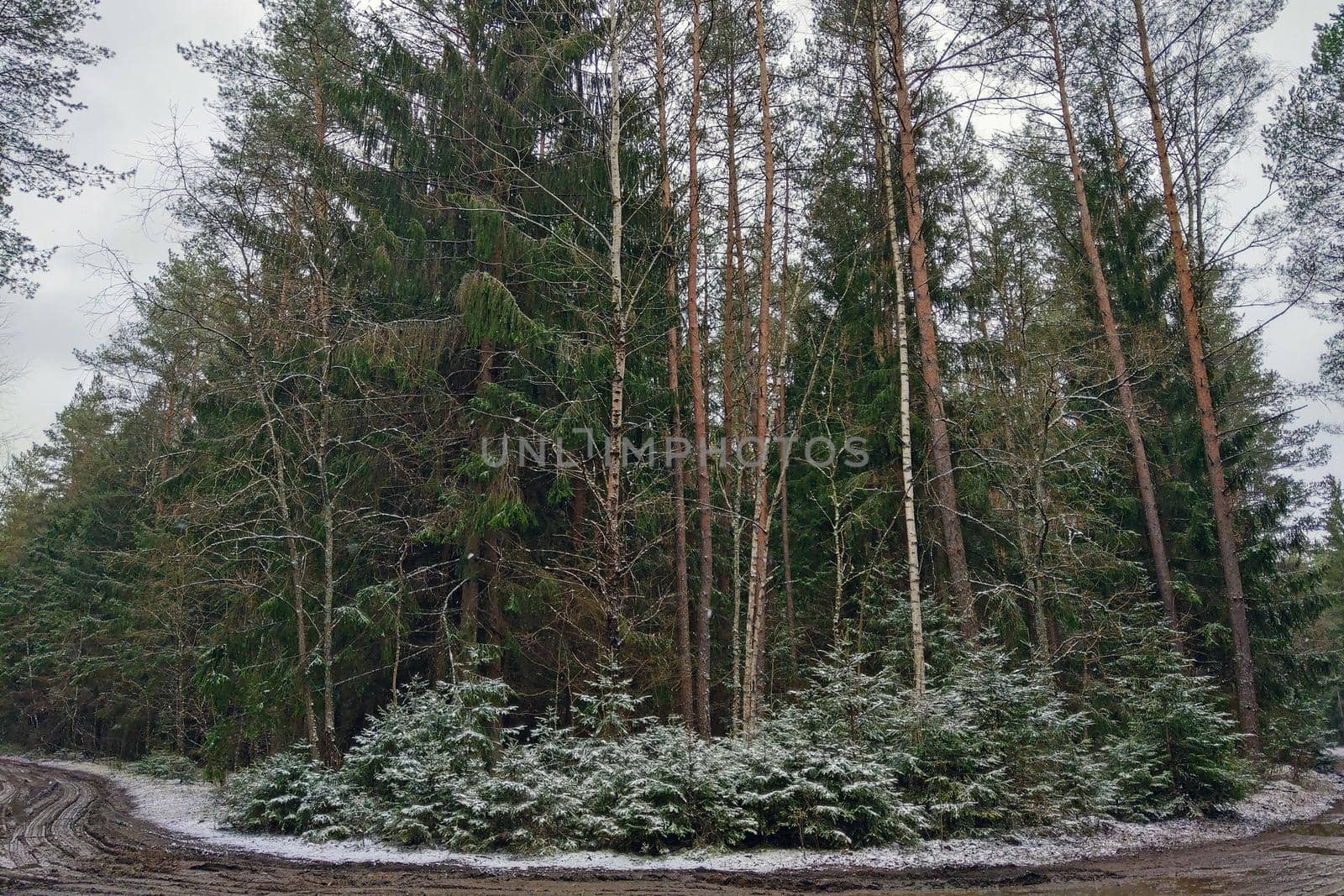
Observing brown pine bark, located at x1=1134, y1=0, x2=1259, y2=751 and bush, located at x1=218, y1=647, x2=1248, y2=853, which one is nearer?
bush, located at x1=218, y1=647, x2=1248, y2=853

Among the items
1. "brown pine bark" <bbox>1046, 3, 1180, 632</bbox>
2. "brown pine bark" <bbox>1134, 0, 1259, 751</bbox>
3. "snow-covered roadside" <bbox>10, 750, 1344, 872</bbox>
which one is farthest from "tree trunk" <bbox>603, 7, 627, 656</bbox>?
"brown pine bark" <bbox>1134, 0, 1259, 751</bbox>

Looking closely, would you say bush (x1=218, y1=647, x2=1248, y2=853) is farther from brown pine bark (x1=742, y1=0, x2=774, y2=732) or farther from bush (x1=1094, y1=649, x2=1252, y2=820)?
brown pine bark (x1=742, y1=0, x2=774, y2=732)

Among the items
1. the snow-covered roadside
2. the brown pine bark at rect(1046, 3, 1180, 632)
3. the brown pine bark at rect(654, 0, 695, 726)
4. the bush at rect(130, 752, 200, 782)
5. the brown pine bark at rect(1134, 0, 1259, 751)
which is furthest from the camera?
the bush at rect(130, 752, 200, 782)

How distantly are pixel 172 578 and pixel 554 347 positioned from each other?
11139mm

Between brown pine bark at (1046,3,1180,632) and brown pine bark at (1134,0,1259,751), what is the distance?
1.10m

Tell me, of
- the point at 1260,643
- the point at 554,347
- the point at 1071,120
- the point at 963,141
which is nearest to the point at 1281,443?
the point at 1260,643

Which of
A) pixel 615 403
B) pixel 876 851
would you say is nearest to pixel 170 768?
pixel 615 403

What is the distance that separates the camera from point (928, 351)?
38.4 feet

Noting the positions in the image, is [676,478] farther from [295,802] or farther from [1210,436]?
[1210,436]

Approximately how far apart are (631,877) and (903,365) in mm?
7378

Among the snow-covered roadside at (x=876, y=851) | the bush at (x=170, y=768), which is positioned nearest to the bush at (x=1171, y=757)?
the snow-covered roadside at (x=876, y=851)

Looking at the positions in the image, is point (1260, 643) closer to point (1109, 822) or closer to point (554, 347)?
point (1109, 822)

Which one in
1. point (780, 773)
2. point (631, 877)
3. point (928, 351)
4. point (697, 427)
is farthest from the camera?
point (697, 427)

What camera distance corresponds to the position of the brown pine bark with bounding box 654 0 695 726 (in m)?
12.4
